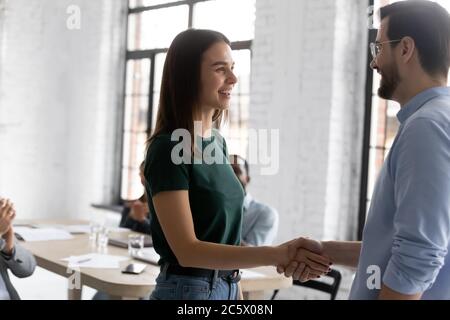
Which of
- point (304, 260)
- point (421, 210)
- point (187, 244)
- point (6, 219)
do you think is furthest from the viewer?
point (6, 219)

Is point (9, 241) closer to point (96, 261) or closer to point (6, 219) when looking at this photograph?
point (6, 219)

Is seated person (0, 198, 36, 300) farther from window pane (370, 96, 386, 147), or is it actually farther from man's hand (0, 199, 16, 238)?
window pane (370, 96, 386, 147)

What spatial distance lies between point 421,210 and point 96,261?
5.52 feet

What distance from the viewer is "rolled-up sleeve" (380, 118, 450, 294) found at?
1.04 meters

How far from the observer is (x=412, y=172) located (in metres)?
1.05

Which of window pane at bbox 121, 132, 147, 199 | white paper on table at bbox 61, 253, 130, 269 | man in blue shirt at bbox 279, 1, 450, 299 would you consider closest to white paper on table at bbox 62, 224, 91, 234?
white paper on table at bbox 61, 253, 130, 269

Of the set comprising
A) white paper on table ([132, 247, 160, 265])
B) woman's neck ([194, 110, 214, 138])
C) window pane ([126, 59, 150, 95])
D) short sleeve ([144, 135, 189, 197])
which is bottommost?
white paper on table ([132, 247, 160, 265])

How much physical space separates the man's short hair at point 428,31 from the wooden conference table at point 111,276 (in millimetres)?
1260

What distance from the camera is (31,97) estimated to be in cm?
549

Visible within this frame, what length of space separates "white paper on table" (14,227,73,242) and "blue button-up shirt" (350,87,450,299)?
87.5 inches

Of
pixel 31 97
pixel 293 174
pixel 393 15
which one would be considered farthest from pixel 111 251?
pixel 31 97

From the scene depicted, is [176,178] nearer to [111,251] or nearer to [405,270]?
[405,270]

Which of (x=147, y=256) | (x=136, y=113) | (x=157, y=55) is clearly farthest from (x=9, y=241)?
(x=136, y=113)

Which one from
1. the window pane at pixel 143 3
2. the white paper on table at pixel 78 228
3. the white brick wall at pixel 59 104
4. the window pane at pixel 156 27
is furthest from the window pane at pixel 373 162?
the white brick wall at pixel 59 104
